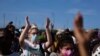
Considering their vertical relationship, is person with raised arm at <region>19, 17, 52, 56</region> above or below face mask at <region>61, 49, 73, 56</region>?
below

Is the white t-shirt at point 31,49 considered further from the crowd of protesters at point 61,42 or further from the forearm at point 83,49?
the forearm at point 83,49

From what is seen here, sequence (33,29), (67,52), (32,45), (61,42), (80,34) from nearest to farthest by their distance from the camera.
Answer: (80,34) < (67,52) < (61,42) < (32,45) < (33,29)

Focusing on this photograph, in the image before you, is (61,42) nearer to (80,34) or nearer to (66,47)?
(66,47)

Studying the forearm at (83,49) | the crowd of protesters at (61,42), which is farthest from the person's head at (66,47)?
the forearm at (83,49)

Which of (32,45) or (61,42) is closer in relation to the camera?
(61,42)

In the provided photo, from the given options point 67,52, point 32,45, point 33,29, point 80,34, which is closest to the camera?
point 80,34

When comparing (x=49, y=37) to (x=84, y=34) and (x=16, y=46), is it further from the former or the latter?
(x=84, y=34)

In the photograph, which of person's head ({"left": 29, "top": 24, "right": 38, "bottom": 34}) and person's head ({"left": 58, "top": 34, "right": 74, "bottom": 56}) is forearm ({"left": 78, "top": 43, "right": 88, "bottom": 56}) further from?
person's head ({"left": 29, "top": 24, "right": 38, "bottom": 34})

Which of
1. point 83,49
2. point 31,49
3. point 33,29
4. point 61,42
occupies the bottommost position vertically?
point 31,49

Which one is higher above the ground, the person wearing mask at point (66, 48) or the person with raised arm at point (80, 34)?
the person with raised arm at point (80, 34)

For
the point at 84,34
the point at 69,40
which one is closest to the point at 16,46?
the point at 69,40

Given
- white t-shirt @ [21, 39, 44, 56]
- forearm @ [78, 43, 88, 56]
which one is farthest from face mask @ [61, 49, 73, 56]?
white t-shirt @ [21, 39, 44, 56]

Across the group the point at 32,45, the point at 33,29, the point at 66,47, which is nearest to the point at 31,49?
the point at 32,45

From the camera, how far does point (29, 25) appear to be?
8008mm
